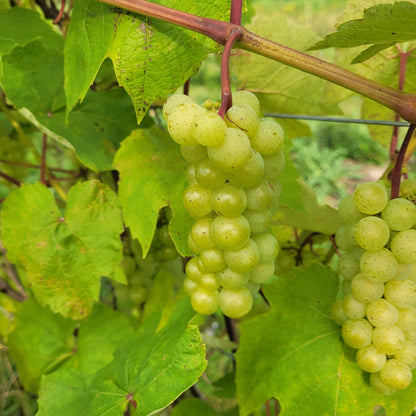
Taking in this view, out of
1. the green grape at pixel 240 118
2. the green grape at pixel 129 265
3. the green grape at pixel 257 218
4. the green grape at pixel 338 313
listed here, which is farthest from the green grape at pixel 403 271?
the green grape at pixel 129 265

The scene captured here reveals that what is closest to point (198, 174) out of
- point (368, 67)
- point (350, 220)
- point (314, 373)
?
point (350, 220)

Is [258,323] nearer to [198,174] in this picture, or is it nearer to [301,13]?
[198,174]

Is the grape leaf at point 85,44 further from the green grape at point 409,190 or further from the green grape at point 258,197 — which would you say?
the green grape at point 409,190

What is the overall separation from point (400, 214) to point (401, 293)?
0.44 feet

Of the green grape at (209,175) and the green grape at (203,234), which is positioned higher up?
the green grape at (209,175)

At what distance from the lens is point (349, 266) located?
666 mm

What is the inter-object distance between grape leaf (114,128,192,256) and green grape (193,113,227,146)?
282mm

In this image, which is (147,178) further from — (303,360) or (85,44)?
(303,360)

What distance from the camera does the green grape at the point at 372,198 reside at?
0.59m

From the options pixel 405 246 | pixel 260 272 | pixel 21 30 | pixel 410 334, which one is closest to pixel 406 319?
pixel 410 334

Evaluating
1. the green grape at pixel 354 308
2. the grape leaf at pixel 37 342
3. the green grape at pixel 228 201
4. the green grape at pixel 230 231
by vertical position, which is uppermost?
the green grape at pixel 228 201

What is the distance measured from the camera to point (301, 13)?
460cm

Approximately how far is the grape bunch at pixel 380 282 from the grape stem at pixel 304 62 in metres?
0.15

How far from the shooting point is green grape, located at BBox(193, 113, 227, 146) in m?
0.42
